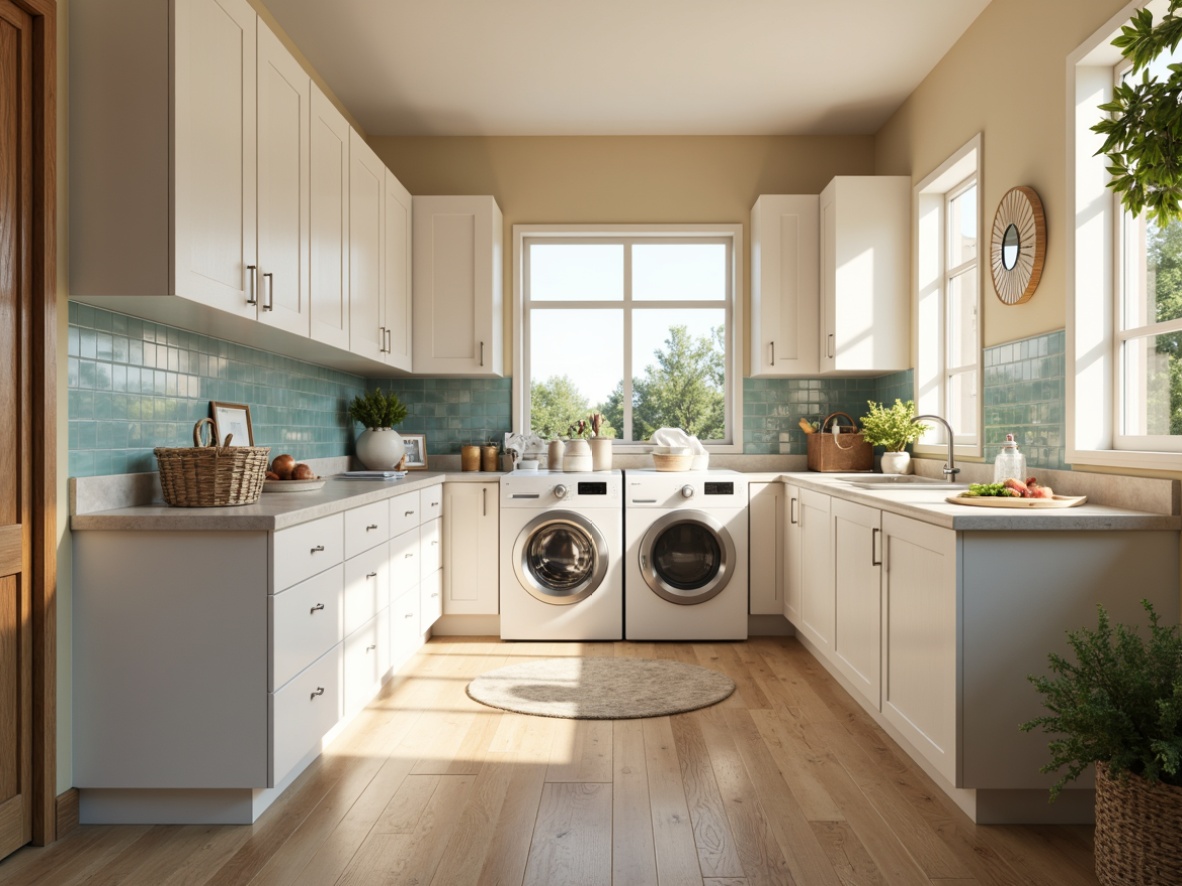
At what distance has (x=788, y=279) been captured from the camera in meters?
4.64

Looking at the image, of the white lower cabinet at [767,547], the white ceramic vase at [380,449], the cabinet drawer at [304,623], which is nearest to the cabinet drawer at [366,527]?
the cabinet drawer at [304,623]

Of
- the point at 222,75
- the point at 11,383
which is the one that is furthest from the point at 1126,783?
the point at 222,75

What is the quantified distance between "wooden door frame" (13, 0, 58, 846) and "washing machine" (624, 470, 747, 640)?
2655 mm

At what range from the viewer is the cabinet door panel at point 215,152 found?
2148 mm

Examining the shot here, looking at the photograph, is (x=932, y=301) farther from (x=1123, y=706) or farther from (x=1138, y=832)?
(x=1138, y=832)

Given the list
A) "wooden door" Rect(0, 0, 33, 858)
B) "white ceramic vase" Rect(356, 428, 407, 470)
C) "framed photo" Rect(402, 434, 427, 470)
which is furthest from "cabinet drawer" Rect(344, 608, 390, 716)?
"framed photo" Rect(402, 434, 427, 470)

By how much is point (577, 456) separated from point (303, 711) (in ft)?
7.40

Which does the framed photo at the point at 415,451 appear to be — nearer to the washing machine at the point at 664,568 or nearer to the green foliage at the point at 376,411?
the green foliage at the point at 376,411

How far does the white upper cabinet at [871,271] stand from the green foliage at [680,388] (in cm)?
84

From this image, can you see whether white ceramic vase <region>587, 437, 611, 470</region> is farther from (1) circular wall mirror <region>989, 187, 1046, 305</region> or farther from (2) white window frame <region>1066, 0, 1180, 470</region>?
(2) white window frame <region>1066, 0, 1180, 470</region>

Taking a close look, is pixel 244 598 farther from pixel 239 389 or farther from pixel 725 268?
pixel 725 268

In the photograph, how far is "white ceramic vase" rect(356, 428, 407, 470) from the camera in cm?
441

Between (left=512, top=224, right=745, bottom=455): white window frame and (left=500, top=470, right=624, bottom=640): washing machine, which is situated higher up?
(left=512, top=224, right=745, bottom=455): white window frame

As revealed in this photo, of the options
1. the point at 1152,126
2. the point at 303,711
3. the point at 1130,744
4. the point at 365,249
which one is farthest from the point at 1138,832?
the point at 365,249
